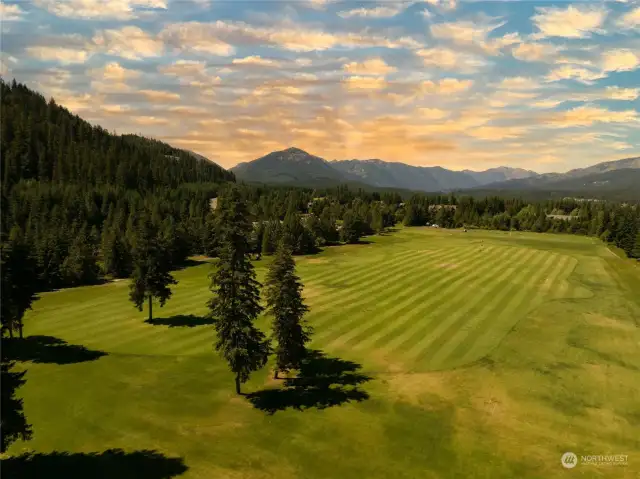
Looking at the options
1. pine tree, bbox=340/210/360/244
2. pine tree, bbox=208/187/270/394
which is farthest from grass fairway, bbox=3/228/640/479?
pine tree, bbox=340/210/360/244

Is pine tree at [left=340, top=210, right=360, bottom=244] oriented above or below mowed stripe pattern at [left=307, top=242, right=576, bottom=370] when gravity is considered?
above

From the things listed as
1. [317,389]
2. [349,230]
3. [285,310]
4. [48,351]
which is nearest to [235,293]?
[285,310]

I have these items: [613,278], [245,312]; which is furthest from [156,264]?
[613,278]

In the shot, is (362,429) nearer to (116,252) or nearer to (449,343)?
(449,343)

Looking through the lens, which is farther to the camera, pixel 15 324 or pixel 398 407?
pixel 15 324

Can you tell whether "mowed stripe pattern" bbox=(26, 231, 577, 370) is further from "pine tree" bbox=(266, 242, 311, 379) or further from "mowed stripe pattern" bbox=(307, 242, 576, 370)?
"pine tree" bbox=(266, 242, 311, 379)

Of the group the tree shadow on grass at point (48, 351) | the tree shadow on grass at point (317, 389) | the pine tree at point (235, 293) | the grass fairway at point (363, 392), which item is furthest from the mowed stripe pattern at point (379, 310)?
the pine tree at point (235, 293)

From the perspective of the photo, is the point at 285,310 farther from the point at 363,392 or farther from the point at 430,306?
the point at 430,306
